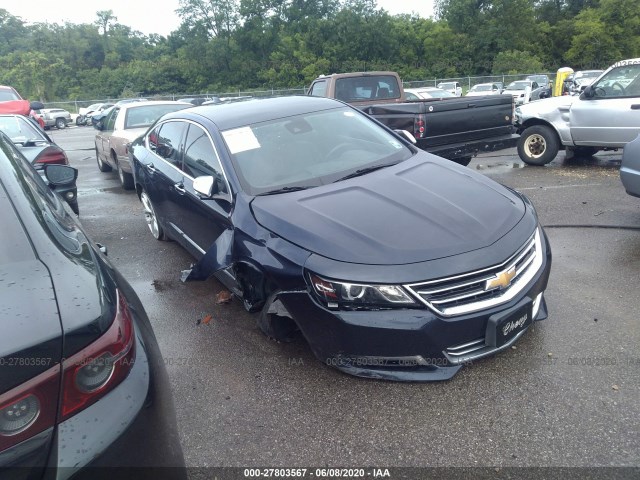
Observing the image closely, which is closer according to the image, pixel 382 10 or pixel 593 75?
pixel 593 75

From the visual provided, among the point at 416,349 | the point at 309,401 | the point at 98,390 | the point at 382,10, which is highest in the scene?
the point at 382,10

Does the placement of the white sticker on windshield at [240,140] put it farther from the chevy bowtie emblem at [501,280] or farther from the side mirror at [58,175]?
the chevy bowtie emblem at [501,280]

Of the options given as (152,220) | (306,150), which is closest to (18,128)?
(152,220)

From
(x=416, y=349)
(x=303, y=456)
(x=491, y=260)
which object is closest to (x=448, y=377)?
(x=416, y=349)

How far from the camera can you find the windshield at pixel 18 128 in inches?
304

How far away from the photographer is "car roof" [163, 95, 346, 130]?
450 centimetres

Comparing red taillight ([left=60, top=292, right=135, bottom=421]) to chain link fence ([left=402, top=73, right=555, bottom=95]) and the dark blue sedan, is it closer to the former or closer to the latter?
the dark blue sedan

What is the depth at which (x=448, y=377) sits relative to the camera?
2924 mm

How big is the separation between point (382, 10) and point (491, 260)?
6875 centimetres

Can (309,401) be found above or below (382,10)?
below

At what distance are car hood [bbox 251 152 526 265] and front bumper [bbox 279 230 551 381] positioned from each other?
31 centimetres

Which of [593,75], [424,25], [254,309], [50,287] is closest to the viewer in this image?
[50,287]

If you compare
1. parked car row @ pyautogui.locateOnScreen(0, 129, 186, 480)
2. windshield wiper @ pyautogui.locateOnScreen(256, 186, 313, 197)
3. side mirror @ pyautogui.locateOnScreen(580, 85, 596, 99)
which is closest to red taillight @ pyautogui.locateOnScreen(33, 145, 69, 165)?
windshield wiper @ pyautogui.locateOnScreen(256, 186, 313, 197)

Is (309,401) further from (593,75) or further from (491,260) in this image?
(593,75)
